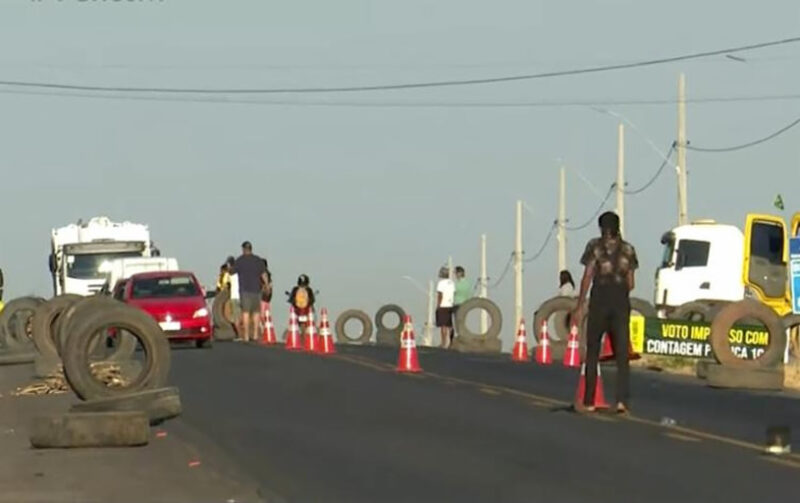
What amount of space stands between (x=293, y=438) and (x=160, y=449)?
159 centimetres

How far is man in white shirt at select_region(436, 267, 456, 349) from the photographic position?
150 ft

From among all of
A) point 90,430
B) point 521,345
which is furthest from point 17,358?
point 90,430

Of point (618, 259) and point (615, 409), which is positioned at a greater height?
point (618, 259)

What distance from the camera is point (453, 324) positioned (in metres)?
46.2

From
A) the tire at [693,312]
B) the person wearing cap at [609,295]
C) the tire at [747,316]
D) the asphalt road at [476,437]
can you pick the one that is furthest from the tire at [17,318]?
the person wearing cap at [609,295]

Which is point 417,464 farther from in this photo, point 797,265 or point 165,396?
point 797,265

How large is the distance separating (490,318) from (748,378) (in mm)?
18915

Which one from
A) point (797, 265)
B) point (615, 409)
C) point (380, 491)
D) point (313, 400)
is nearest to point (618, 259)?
point (615, 409)

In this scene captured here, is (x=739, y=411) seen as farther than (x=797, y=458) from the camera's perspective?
Yes

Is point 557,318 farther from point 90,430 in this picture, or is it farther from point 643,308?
point 90,430

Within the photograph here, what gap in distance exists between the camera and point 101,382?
19.9m

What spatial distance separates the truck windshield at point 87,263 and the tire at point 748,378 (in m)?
30.7

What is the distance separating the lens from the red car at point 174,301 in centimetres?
3941

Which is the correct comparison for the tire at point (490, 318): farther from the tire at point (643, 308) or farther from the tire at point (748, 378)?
the tire at point (748, 378)
